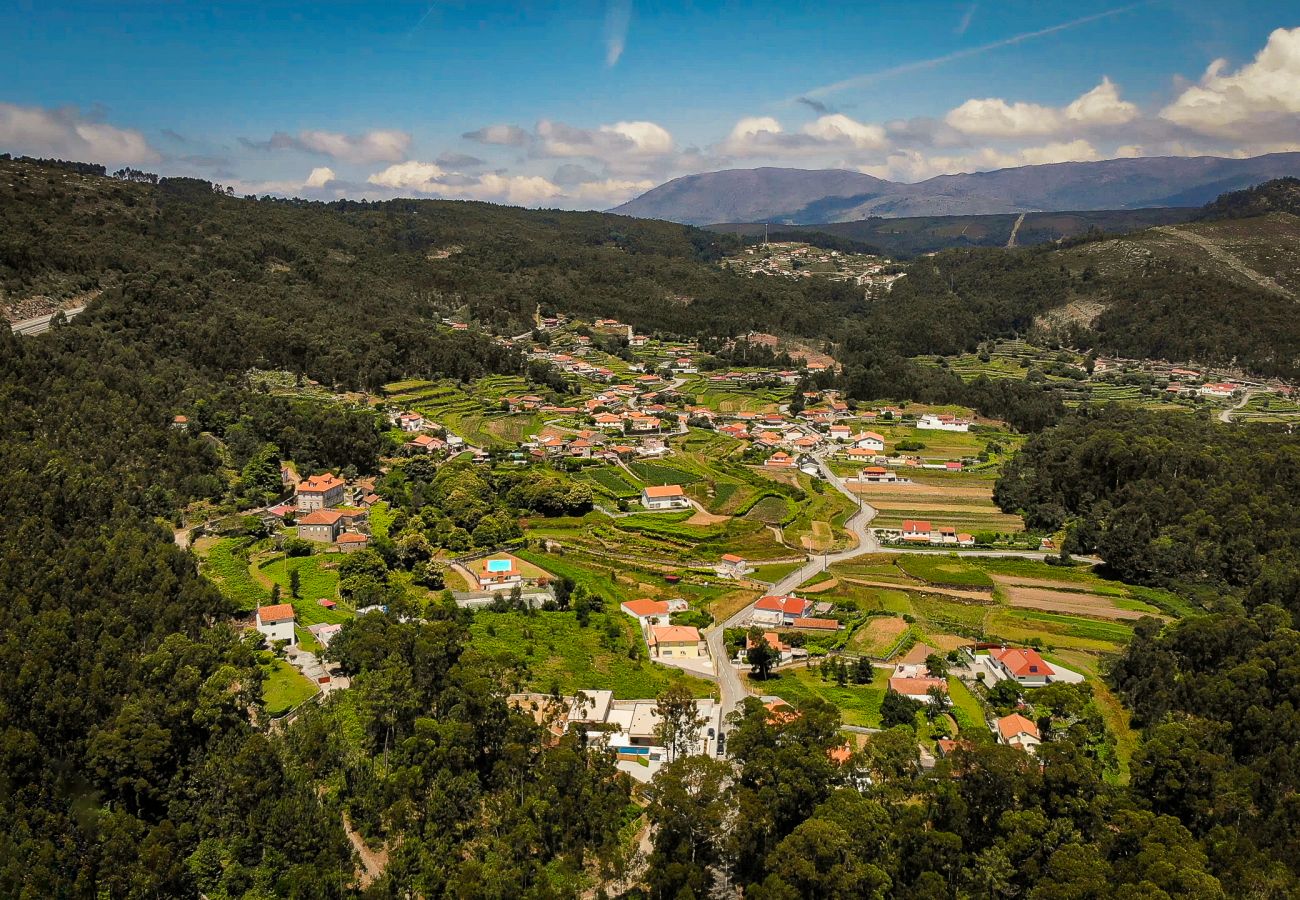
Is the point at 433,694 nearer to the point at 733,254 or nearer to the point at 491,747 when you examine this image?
the point at 491,747

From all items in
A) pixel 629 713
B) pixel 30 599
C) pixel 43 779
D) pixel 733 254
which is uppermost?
pixel 733 254

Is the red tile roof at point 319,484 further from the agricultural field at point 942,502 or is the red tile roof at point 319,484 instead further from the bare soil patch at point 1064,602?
the bare soil patch at point 1064,602

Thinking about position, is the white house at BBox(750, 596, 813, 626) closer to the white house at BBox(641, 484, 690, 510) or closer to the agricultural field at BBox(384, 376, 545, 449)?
the white house at BBox(641, 484, 690, 510)

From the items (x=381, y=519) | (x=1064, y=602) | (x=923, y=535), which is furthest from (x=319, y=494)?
(x=1064, y=602)

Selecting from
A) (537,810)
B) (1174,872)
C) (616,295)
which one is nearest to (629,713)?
(537,810)

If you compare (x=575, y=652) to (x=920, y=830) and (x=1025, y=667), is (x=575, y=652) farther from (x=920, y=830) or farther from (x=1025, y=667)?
(x=1025, y=667)

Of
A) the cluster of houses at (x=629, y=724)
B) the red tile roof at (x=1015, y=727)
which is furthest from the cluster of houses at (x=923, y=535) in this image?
the cluster of houses at (x=629, y=724)
